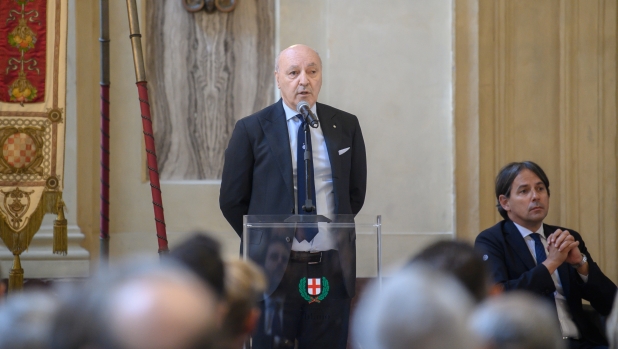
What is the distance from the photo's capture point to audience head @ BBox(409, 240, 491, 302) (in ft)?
5.13

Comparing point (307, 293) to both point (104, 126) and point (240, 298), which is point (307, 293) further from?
point (104, 126)

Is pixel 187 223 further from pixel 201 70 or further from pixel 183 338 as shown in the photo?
pixel 183 338

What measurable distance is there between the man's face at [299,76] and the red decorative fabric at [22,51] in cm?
185

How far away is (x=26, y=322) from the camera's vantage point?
49.3 inches

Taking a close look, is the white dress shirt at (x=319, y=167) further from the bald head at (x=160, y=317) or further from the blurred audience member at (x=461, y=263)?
the bald head at (x=160, y=317)

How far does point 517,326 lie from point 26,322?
766mm

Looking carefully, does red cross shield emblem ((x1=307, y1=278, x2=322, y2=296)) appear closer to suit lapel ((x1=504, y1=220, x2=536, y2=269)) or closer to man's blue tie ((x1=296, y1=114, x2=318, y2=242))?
man's blue tie ((x1=296, y1=114, x2=318, y2=242))

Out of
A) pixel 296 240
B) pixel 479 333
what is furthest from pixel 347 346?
pixel 479 333

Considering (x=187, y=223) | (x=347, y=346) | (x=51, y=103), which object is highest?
(x=51, y=103)

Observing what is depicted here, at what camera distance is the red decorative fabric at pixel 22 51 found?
4.78 metres

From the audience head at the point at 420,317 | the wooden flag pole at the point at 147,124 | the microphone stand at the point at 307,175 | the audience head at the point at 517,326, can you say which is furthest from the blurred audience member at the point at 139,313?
the wooden flag pole at the point at 147,124


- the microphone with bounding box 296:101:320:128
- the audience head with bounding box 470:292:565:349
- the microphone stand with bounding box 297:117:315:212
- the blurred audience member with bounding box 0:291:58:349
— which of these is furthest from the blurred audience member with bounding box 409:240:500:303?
the microphone with bounding box 296:101:320:128

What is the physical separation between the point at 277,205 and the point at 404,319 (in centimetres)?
233

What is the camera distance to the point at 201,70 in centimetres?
569
